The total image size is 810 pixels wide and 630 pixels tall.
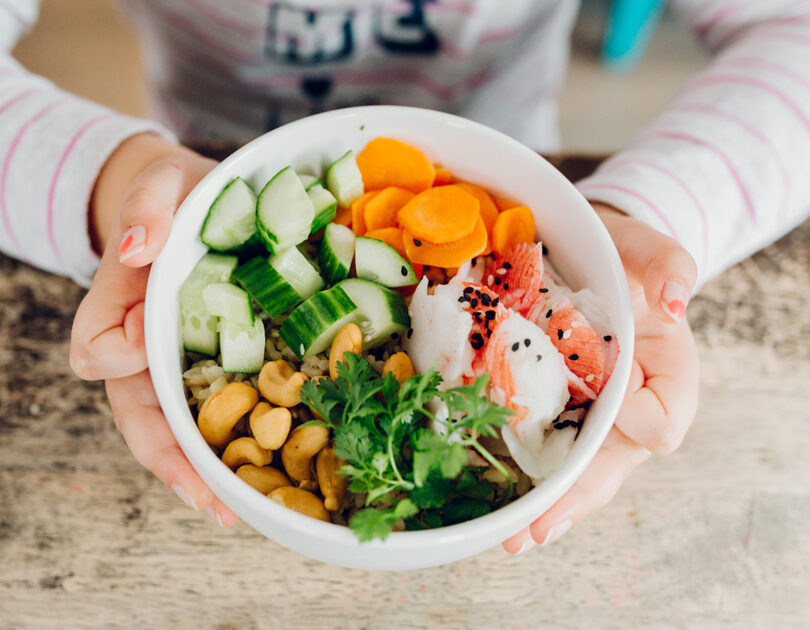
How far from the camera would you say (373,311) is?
0.69 metres

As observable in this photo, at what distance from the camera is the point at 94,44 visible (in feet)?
8.16

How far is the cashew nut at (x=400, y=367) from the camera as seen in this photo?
66 cm

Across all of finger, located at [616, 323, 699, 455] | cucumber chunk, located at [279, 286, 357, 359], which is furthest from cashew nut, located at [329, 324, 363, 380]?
finger, located at [616, 323, 699, 455]

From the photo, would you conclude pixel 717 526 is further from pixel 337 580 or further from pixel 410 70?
pixel 410 70

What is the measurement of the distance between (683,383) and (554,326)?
0.23 m

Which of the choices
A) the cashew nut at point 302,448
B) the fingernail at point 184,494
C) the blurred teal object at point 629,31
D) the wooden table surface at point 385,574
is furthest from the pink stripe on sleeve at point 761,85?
the blurred teal object at point 629,31

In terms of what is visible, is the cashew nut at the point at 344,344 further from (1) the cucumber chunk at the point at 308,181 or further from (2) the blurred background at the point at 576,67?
(2) the blurred background at the point at 576,67

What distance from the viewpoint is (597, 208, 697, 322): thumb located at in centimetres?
71

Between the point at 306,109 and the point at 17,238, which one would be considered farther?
the point at 306,109

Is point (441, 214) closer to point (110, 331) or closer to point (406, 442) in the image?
point (406, 442)

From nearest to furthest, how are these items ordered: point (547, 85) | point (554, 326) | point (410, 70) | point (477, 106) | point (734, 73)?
point (554, 326) → point (734, 73) → point (410, 70) → point (477, 106) → point (547, 85)

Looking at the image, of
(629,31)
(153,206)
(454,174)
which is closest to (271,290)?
(153,206)

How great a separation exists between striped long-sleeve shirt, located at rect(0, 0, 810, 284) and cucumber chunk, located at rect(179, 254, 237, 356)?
30 centimetres

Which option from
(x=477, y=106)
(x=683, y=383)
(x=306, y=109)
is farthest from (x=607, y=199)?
(x=306, y=109)
